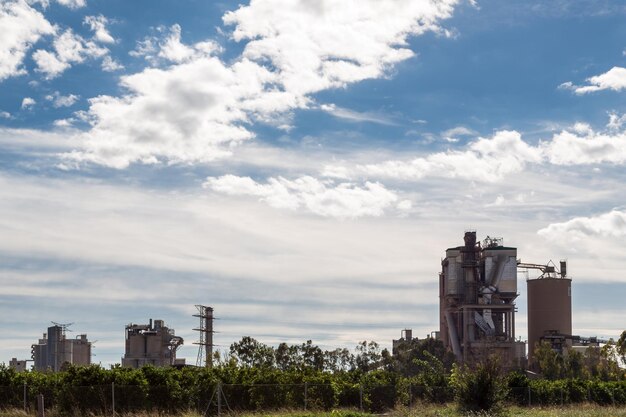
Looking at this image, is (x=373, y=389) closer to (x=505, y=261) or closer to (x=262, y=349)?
(x=262, y=349)

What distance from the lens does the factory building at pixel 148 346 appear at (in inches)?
5571

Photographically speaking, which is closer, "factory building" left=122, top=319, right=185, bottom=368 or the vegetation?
the vegetation

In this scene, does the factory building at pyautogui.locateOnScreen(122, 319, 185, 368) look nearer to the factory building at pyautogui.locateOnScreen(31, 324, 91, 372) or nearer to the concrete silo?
the factory building at pyautogui.locateOnScreen(31, 324, 91, 372)

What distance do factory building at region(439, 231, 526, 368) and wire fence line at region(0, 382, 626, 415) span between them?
8187 cm

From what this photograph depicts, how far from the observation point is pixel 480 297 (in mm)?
134500

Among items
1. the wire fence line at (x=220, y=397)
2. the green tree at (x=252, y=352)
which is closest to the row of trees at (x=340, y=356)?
the green tree at (x=252, y=352)

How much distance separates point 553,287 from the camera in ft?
457

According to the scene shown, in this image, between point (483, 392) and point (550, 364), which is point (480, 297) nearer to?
point (550, 364)

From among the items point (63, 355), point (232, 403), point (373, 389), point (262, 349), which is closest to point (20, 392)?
point (232, 403)

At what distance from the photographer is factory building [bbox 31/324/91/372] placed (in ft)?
541

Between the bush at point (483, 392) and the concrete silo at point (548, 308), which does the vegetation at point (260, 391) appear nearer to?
the bush at point (483, 392)

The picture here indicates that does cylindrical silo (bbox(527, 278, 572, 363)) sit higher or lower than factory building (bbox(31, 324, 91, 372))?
higher

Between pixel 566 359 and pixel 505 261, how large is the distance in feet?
74.3

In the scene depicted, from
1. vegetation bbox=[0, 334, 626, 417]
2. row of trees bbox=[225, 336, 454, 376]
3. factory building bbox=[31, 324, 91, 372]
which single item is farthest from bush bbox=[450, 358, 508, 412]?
factory building bbox=[31, 324, 91, 372]
